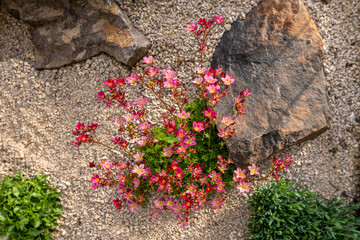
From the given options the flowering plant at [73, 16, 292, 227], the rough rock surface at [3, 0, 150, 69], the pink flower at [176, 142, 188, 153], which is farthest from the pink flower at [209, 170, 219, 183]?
the rough rock surface at [3, 0, 150, 69]

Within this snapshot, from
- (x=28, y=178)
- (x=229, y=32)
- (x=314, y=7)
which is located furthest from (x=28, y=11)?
(x=314, y=7)

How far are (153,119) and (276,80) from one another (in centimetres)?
172

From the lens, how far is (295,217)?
3162 mm

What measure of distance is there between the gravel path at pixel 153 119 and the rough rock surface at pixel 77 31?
0.18m

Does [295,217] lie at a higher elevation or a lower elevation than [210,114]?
lower

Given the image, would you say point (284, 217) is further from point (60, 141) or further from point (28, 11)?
point (28, 11)

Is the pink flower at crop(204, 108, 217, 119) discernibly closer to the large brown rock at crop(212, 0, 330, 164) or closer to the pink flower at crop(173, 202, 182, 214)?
the large brown rock at crop(212, 0, 330, 164)

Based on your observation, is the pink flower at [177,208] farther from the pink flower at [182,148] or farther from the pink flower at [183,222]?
the pink flower at [182,148]

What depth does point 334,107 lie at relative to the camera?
3.67 m

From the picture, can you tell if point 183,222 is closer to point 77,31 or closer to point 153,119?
point 153,119

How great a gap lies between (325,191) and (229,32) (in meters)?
2.58

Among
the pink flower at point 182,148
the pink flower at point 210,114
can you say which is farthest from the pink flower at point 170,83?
the pink flower at point 182,148

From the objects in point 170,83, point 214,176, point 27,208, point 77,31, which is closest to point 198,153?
point 214,176

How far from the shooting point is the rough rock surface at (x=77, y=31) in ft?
12.2
